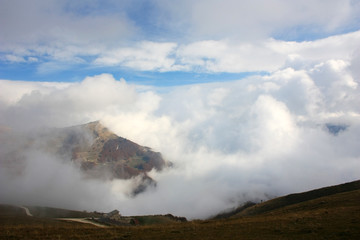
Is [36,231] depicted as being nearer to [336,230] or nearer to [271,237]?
[271,237]

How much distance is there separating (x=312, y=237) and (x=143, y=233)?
71.9 feet

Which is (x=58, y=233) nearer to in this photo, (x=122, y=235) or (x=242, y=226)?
(x=122, y=235)

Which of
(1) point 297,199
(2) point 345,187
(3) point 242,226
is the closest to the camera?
(3) point 242,226

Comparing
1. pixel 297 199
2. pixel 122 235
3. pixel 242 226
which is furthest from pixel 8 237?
pixel 297 199

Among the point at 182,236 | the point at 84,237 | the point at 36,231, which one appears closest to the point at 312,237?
the point at 182,236

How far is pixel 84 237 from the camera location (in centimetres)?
3369

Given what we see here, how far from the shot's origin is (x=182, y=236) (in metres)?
33.5

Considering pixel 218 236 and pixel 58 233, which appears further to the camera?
pixel 58 233

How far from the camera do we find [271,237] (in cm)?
3047

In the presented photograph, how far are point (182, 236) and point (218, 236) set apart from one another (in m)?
4.72

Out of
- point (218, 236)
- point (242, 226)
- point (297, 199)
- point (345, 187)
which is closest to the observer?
point (218, 236)

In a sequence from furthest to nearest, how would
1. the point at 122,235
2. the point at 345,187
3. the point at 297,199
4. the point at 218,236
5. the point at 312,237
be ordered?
the point at 297,199 → the point at 345,187 → the point at 122,235 → the point at 218,236 → the point at 312,237

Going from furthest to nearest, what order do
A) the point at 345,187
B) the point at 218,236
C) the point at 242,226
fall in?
1. the point at 345,187
2. the point at 242,226
3. the point at 218,236

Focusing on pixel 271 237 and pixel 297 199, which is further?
pixel 297 199
